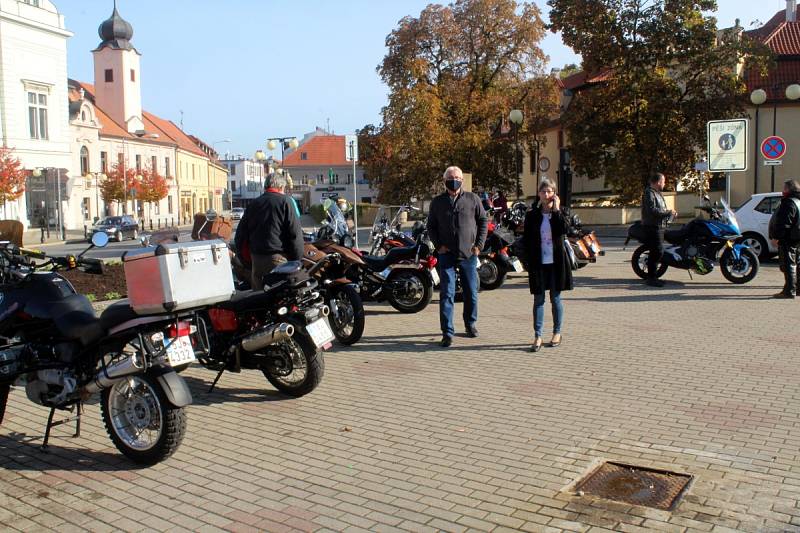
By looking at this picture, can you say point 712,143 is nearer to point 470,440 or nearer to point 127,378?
point 470,440

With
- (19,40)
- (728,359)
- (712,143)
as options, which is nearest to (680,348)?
(728,359)

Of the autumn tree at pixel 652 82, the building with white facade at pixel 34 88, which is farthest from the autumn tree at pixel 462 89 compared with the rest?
the building with white facade at pixel 34 88

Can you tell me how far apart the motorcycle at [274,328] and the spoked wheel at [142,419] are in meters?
1.03

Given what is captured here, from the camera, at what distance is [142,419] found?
198 inches

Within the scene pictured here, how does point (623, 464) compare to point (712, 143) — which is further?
point (712, 143)

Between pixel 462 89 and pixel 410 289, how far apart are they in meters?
34.3

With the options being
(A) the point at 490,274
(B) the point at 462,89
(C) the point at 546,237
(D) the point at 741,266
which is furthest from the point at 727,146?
(B) the point at 462,89

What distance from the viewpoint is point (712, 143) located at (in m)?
16.5

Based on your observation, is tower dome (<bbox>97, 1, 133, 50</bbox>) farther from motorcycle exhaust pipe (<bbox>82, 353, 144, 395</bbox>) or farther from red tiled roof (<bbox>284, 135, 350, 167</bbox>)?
motorcycle exhaust pipe (<bbox>82, 353, 144, 395</bbox>)

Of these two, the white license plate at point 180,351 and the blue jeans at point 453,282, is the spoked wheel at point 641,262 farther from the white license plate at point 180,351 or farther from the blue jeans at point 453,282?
the white license plate at point 180,351

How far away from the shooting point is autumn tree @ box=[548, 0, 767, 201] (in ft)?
103

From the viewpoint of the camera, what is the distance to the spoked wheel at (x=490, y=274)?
43.6 ft

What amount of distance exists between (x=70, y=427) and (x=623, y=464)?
4055 millimetres

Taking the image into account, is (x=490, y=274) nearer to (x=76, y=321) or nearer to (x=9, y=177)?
(x=76, y=321)
